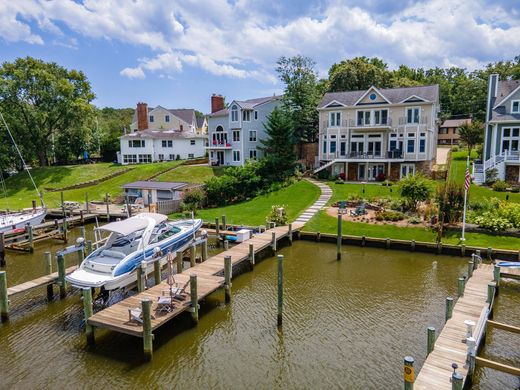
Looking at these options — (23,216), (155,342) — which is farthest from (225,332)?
(23,216)

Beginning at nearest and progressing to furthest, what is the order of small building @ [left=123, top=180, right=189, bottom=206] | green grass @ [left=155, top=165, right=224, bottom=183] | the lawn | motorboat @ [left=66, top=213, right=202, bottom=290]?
motorboat @ [left=66, top=213, right=202, bottom=290] → the lawn → small building @ [left=123, top=180, right=189, bottom=206] → green grass @ [left=155, top=165, right=224, bottom=183]

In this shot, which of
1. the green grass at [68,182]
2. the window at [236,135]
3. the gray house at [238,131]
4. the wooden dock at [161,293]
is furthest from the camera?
the window at [236,135]

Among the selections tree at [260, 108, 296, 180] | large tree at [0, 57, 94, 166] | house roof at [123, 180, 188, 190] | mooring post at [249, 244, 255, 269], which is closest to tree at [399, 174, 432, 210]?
mooring post at [249, 244, 255, 269]

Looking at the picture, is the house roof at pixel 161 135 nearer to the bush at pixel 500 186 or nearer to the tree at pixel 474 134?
the tree at pixel 474 134

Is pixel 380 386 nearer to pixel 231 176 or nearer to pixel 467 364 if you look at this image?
pixel 467 364

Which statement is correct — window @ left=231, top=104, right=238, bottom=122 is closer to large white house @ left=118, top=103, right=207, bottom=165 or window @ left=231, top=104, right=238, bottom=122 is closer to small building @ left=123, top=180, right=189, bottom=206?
large white house @ left=118, top=103, right=207, bottom=165

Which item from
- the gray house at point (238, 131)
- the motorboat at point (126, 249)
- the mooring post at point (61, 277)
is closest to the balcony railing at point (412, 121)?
the gray house at point (238, 131)
